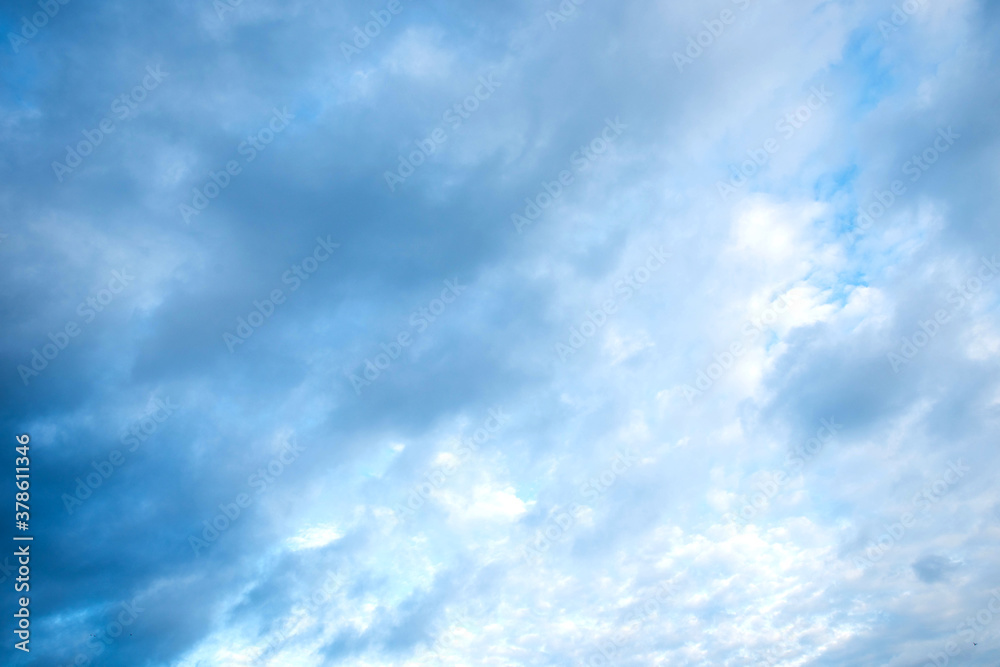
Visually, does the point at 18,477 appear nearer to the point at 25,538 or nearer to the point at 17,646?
the point at 25,538

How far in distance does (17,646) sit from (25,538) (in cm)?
1367

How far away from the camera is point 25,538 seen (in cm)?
6194

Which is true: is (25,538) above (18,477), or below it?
below

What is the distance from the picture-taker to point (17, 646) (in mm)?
65188

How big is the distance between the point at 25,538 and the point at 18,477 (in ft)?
20.7

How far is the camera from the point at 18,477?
62.0m

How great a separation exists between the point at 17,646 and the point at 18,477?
19.5 m

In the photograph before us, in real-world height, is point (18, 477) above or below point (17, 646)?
above

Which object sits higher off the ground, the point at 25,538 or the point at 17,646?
the point at 25,538

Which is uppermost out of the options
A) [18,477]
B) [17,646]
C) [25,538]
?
[18,477]

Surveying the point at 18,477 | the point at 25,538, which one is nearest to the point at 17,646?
the point at 25,538
